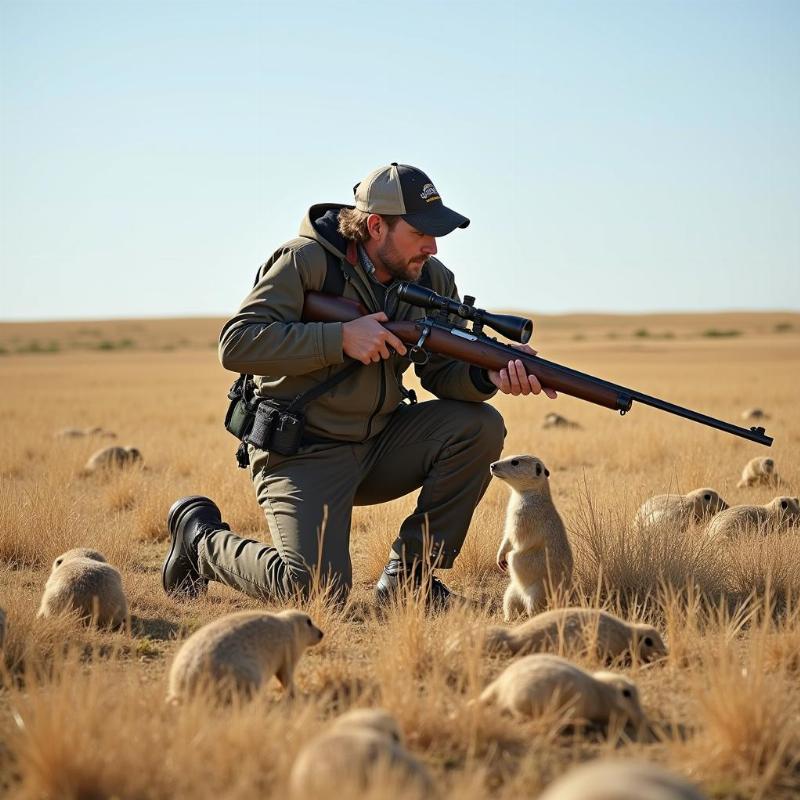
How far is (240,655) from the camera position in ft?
13.3

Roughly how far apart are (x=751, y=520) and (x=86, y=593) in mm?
4562

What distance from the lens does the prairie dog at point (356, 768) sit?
284 cm

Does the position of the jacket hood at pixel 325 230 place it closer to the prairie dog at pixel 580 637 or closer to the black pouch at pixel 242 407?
the black pouch at pixel 242 407

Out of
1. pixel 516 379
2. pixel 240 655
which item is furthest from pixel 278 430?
pixel 240 655

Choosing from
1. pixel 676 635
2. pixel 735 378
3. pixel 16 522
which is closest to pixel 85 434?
pixel 16 522

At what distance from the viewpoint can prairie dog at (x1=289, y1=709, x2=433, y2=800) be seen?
9.33ft

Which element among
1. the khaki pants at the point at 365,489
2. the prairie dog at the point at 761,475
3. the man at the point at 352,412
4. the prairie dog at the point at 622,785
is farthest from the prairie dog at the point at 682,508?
the prairie dog at the point at 622,785

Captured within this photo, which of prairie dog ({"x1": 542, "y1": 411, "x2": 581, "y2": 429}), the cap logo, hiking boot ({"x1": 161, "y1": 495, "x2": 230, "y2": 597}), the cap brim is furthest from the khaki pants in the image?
prairie dog ({"x1": 542, "y1": 411, "x2": 581, "y2": 429})

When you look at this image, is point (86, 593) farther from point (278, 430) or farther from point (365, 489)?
point (365, 489)

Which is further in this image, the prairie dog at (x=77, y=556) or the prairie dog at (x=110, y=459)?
the prairie dog at (x=110, y=459)

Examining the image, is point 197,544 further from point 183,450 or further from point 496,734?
point 183,450

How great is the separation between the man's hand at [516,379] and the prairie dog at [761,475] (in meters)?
4.62

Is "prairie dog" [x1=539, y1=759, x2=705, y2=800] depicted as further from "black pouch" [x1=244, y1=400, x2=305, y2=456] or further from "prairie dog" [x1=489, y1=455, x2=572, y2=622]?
"black pouch" [x1=244, y1=400, x2=305, y2=456]

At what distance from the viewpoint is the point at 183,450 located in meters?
13.9
